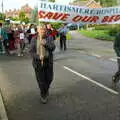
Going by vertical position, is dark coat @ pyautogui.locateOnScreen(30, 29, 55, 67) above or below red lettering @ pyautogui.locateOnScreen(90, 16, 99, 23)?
below

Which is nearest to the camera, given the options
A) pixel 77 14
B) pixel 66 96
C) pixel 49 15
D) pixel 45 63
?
pixel 45 63

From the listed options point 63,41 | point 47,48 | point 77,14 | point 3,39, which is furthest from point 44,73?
point 63,41

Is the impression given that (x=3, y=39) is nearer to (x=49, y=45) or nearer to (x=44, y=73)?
(x=44, y=73)

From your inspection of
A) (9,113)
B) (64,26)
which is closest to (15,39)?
(64,26)

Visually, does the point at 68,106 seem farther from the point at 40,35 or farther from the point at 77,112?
the point at 40,35

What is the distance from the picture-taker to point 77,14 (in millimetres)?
15250

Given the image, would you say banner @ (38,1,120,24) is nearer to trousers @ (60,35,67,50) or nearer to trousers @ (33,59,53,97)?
trousers @ (33,59,53,97)

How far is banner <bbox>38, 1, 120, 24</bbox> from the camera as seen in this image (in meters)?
13.8

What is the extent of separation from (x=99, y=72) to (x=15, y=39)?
13381 millimetres

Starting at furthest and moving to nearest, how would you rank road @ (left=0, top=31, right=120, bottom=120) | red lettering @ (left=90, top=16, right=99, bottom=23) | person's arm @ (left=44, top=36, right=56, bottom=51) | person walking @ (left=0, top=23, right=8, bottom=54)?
person walking @ (left=0, top=23, right=8, bottom=54)
red lettering @ (left=90, top=16, right=99, bottom=23)
person's arm @ (left=44, top=36, right=56, bottom=51)
road @ (left=0, top=31, right=120, bottom=120)

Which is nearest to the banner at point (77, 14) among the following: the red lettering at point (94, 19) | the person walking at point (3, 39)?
the red lettering at point (94, 19)

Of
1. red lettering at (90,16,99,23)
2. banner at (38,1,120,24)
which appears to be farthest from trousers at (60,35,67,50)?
red lettering at (90,16,99,23)

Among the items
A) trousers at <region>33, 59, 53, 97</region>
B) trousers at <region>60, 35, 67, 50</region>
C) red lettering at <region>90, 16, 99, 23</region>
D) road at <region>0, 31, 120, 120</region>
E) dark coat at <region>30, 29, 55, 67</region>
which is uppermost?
red lettering at <region>90, 16, 99, 23</region>

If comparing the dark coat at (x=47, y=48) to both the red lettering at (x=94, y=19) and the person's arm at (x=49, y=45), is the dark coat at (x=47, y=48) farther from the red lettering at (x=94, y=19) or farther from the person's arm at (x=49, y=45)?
the red lettering at (x=94, y=19)
